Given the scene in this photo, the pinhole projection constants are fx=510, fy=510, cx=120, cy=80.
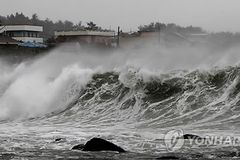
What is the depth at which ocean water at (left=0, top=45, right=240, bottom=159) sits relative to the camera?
469 inches

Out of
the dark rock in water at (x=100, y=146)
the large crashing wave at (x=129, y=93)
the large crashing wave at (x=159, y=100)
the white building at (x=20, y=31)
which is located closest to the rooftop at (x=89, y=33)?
the white building at (x=20, y=31)

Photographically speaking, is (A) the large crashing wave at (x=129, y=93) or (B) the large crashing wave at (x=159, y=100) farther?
(A) the large crashing wave at (x=129, y=93)

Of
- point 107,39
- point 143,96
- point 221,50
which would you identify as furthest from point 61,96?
point 107,39

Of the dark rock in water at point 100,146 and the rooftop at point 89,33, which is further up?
the rooftop at point 89,33

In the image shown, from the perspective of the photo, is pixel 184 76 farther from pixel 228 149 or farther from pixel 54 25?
pixel 54 25

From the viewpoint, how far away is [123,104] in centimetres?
2022

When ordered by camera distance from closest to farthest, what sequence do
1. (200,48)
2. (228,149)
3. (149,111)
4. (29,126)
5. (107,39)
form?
(228,149), (29,126), (149,111), (200,48), (107,39)

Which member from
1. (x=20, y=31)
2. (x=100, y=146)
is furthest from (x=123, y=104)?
(x=20, y=31)

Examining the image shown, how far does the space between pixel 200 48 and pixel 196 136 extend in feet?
49.5

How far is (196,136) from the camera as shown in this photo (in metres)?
12.4

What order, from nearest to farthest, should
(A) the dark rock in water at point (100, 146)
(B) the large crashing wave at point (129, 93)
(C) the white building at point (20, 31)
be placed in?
(A) the dark rock in water at point (100, 146)
(B) the large crashing wave at point (129, 93)
(C) the white building at point (20, 31)

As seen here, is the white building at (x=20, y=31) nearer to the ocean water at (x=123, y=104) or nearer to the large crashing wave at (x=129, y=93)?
the ocean water at (x=123, y=104)

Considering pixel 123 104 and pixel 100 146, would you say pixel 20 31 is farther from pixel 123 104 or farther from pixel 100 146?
pixel 100 146

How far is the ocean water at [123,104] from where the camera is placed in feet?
39.1
